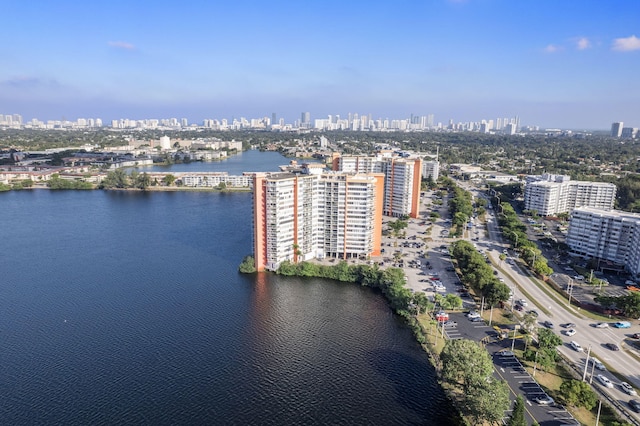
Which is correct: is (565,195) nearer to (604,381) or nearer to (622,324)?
(622,324)

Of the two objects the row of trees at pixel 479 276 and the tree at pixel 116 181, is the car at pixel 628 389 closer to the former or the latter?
the row of trees at pixel 479 276

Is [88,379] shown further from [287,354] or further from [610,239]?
[610,239]

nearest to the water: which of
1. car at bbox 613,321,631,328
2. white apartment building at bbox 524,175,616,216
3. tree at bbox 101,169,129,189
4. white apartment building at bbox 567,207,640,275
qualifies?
car at bbox 613,321,631,328

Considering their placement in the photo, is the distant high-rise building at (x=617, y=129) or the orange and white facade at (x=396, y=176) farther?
the distant high-rise building at (x=617, y=129)

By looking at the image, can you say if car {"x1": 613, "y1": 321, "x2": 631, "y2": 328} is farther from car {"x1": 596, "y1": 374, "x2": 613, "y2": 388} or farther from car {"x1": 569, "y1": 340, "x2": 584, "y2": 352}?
car {"x1": 596, "y1": 374, "x2": 613, "y2": 388}

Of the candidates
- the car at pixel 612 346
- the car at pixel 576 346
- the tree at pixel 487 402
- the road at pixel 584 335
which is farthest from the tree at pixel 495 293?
the tree at pixel 487 402

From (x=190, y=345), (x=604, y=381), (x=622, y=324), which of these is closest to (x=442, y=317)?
(x=604, y=381)
